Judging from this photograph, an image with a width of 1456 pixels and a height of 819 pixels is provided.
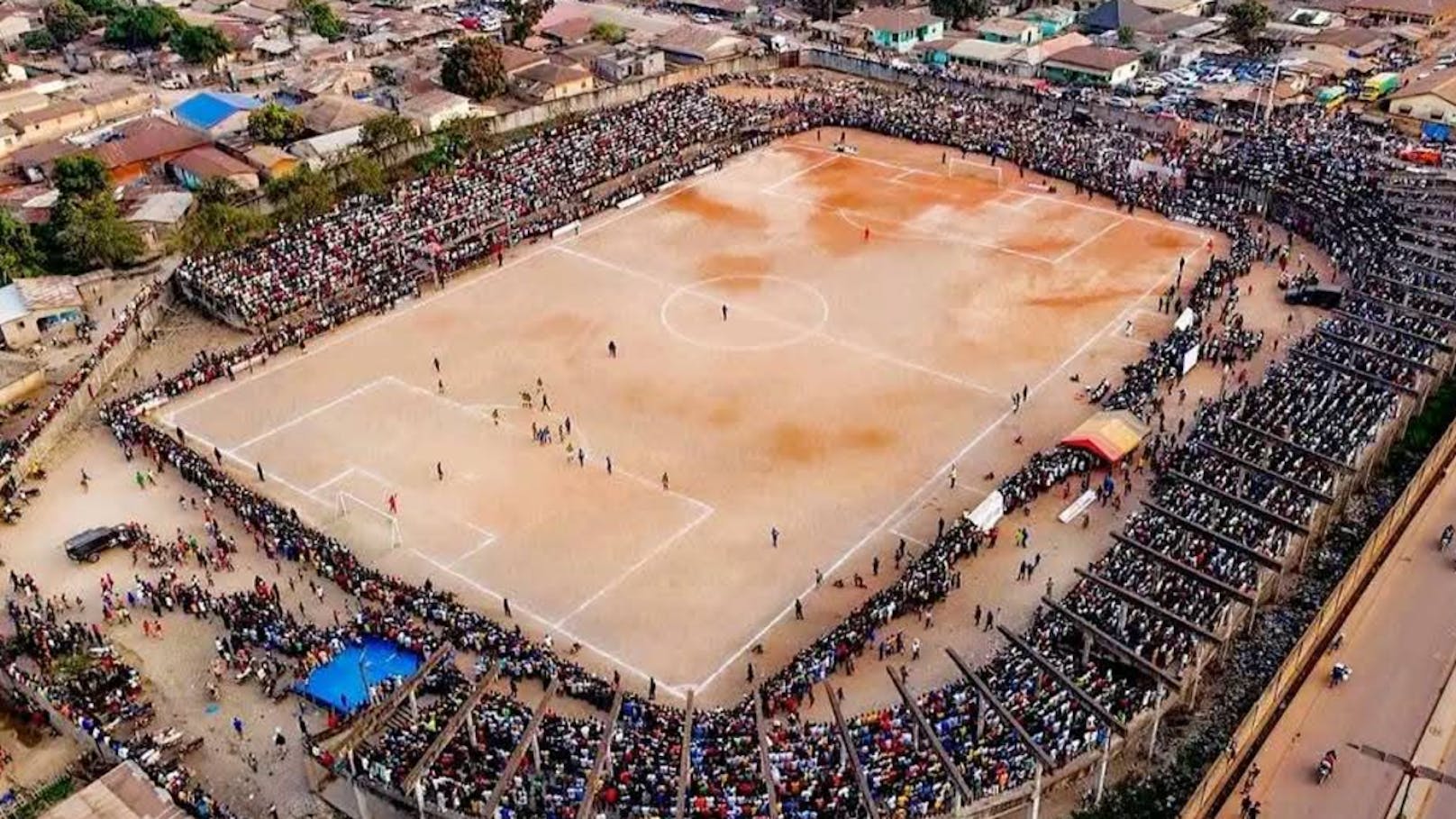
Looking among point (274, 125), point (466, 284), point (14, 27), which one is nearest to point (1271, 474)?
point (466, 284)

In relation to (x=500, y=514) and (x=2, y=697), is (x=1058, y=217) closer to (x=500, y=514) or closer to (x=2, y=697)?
(x=500, y=514)

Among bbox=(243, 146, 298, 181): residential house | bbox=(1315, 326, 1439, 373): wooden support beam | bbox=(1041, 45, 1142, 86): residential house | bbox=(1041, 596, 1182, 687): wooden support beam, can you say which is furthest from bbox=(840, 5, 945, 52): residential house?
bbox=(1041, 596, 1182, 687): wooden support beam

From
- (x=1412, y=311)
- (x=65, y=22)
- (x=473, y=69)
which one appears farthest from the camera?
(x=65, y=22)

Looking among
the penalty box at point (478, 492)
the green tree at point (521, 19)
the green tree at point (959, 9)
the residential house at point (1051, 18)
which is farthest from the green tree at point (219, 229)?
the residential house at point (1051, 18)

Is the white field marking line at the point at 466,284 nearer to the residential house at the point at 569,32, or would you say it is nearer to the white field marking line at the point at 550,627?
the white field marking line at the point at 550,627

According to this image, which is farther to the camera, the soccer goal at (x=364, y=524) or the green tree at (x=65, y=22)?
the green tree at (x=65, y=22)

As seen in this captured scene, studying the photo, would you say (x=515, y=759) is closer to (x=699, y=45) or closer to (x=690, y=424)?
(x=690, y=424)
